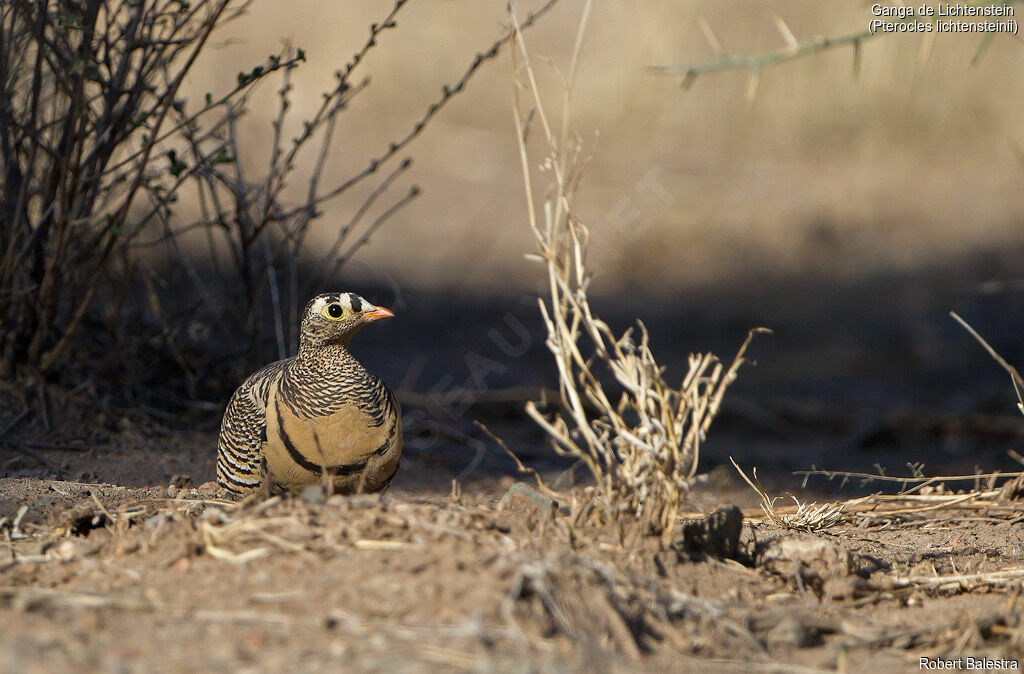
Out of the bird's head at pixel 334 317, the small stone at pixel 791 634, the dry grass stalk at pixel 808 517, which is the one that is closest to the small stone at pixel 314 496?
the bird's head at pixel 334 317

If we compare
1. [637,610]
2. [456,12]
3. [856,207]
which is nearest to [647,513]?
[637,610]

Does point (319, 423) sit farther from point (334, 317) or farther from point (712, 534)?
point (712, 534)

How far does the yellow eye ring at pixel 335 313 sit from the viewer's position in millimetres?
3908

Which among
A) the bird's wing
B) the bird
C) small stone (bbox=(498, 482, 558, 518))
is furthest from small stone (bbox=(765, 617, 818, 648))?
the bird's wing

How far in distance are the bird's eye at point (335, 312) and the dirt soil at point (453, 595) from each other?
0.92 m

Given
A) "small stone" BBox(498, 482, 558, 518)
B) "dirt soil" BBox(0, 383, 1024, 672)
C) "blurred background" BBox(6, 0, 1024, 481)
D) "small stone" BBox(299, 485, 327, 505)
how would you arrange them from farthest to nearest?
1. "blurred background" BBox(6, 0, 1024, 481)
2. "small stone" BBox(498, 482, 558, 518)
3. "small stone" BBox(299, 485, 327, 505)
4. "dirt soil" BBox(0, 383, 1024, 672)

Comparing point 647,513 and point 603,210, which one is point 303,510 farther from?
point 603,210

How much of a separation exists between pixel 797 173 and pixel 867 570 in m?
8.97

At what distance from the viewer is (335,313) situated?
3.92m

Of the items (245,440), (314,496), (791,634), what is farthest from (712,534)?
(245,440)

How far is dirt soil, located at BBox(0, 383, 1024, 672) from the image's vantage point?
2143 mm

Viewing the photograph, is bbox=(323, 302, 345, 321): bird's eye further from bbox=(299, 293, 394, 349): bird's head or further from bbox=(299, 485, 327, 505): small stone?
bbox=(299, 485, 327, 505): small stone

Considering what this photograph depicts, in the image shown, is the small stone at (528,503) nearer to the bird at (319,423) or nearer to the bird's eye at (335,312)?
the bird at (319,423)

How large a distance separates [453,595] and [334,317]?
182 cm
